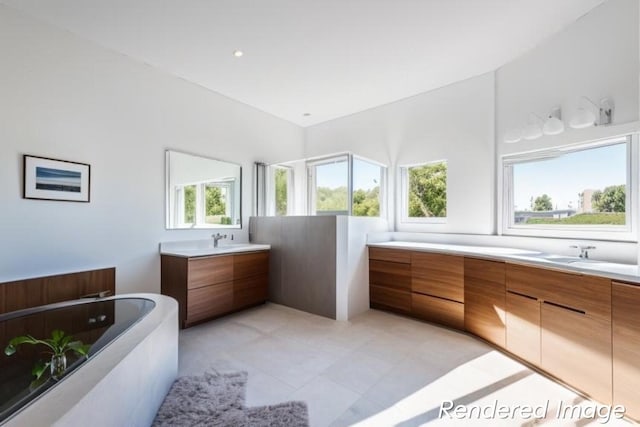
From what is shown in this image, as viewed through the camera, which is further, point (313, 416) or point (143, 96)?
point (143, 96)

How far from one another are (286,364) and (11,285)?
2.16 metres

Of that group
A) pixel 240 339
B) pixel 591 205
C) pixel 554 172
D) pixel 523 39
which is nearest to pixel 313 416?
pixel 240 339

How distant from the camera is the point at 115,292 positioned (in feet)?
8.98

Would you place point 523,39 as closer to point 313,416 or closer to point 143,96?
point 313,416

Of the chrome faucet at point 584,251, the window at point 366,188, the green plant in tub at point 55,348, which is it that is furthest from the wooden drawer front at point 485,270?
the green plant in tub at point 55,348

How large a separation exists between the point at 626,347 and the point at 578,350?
0.27 metres

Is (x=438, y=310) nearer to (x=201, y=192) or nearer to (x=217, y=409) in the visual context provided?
(x=217, y=409)

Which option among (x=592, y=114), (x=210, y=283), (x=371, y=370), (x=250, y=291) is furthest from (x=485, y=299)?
(x=210, y=283)

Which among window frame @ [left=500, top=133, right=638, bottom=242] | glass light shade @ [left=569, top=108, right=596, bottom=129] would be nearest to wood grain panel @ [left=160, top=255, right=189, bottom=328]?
window frame @ [left=500, top=133, right=638, bottom=242]

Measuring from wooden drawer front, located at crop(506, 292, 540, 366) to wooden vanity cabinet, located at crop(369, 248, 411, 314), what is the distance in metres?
1.02

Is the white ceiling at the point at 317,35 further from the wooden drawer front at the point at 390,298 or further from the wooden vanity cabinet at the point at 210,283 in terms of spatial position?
the wooden drawer front at the point at 390,298

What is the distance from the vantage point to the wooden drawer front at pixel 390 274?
3.16 m

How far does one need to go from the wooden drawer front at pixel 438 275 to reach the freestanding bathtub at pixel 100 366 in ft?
7.74

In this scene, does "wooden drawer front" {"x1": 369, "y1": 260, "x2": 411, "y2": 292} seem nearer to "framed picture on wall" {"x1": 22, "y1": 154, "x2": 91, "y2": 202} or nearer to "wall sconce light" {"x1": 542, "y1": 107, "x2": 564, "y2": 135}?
"wall sconce light" {"x1": 542, "y1": 107, "x2": 564, "y2": 135}
